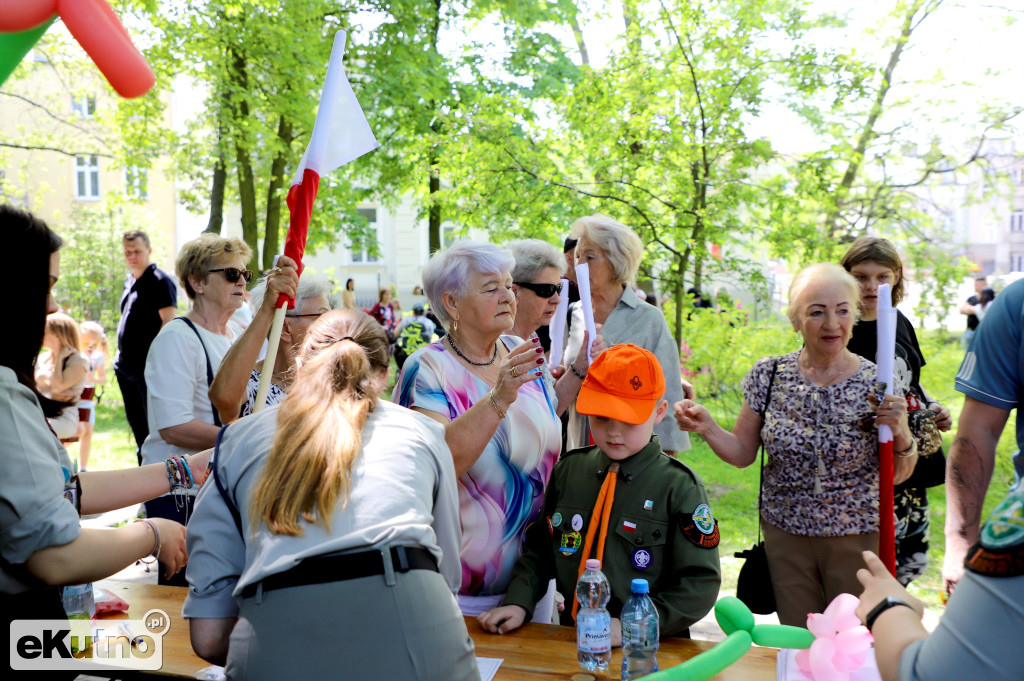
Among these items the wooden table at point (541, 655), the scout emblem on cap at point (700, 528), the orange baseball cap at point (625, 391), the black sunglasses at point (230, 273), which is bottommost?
the wooden table at point (541, 655)

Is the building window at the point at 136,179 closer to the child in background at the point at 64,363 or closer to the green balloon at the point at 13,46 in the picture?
the child in background at the point at 64,363

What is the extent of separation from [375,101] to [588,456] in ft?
29.3

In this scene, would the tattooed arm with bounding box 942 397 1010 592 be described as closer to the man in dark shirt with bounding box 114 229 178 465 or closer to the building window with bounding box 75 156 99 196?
the man in dark shirt with bounding box 114 229 178 465

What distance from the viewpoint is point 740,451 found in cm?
316

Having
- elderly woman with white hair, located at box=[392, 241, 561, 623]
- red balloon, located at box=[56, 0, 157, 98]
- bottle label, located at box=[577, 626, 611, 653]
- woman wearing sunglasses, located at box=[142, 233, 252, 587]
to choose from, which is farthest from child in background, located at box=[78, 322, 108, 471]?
bottle label, located at box=[577, 626, 611, 653]

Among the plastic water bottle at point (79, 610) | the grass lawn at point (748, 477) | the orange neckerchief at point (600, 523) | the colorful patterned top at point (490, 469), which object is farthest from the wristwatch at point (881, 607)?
the grass lawn at point (748, 477)

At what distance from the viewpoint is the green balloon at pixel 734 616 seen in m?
2.05

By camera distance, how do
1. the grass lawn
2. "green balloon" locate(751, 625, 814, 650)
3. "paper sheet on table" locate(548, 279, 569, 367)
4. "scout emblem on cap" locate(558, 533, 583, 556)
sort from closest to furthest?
"green balloon" locate(751, 625, 814, 650) < "scout emblem on cap" locate(558, 533, 583, 556) < "paper sheet on table" locate(548, 279, 569, 367) < the grass lawn

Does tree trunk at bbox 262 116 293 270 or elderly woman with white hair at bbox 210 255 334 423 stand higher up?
tree trunk at bbox 262 116 293 270

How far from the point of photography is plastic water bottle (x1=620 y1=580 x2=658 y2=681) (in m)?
2.10

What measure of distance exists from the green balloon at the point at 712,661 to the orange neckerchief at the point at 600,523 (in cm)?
44

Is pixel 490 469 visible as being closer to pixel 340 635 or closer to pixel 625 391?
pixel 625 391

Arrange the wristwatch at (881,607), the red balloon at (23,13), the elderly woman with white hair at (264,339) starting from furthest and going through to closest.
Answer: the elderly woman with white hair at (264,339) < the red balloon at (23,13) < the wristwatch at (881,607)

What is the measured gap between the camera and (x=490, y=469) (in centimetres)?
262
